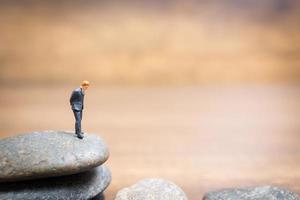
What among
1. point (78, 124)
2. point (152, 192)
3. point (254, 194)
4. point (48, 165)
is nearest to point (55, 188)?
point (48, 165)

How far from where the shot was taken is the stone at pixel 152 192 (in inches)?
69.8

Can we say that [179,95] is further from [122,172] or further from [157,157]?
[122,172]

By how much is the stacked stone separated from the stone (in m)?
0.13

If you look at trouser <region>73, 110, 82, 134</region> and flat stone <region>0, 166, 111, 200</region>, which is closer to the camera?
flat stone <region>0, 166, 111, 200</region>

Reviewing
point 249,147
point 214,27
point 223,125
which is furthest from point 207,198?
point 214,27

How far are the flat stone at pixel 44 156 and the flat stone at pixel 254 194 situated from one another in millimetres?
462

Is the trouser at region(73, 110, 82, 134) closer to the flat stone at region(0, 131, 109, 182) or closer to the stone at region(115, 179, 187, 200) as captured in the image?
the flat stone at region(0, 131, 109, 182)

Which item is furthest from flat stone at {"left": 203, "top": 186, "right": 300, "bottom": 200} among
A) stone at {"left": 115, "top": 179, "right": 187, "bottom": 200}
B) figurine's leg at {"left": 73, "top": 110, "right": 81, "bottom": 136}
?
figurine's leg at {"left": 73, "top": 110, "right": 81, "bottom": 136}

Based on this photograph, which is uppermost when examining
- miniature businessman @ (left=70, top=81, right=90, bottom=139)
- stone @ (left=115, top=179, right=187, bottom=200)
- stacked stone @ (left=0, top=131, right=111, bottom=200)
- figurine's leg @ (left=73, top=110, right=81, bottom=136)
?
miniature businessman @ (left=70, top=81, right=90, bottom=139)

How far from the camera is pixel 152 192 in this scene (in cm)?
179

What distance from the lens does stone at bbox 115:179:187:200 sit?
1.77m

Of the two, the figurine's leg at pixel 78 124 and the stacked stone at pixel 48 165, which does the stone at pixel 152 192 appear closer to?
the stacked stone at pixel 48 165

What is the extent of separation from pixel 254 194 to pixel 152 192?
15.1 inches

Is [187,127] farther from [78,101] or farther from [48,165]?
[48,165]
